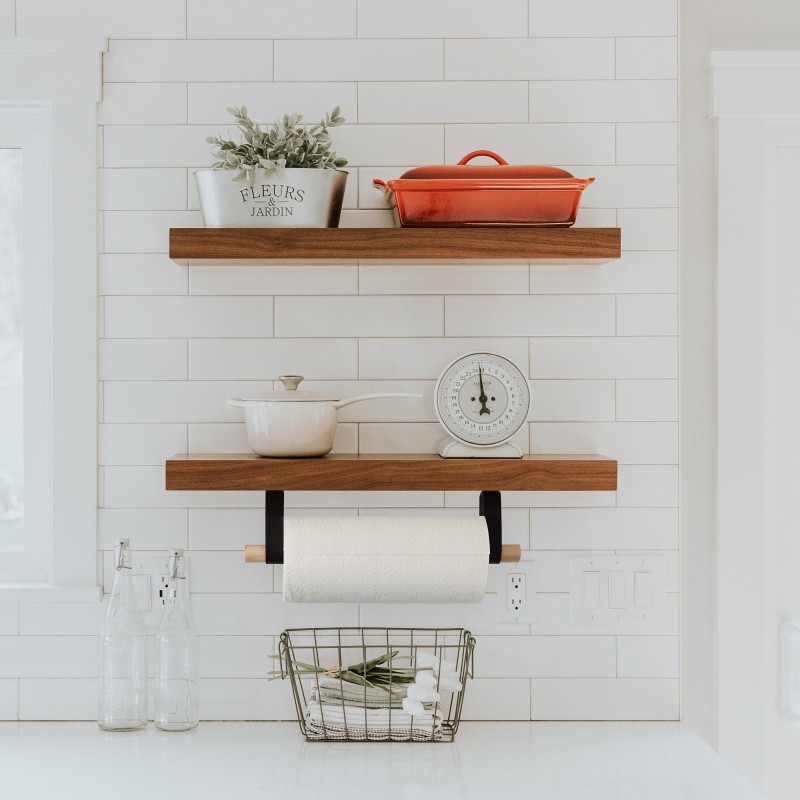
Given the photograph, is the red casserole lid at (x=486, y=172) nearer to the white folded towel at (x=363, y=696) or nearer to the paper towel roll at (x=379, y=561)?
the paper towel roll at (x=379, y=561)

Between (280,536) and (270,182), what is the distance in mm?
596

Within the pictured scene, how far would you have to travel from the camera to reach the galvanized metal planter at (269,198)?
1459 millimetres

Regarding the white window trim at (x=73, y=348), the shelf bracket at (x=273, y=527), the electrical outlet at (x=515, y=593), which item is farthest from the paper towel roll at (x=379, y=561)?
the white window trim at (x=73, y=348)

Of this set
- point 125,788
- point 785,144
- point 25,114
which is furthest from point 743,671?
point 25,114

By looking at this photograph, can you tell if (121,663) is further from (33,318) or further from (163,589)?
(33,318)

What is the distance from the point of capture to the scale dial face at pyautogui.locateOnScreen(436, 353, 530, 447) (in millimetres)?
1481

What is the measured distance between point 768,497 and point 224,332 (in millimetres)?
1050

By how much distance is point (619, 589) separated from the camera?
1624mm

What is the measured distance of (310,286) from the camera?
64.0 inches

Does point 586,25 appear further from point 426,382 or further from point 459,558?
point 459,558

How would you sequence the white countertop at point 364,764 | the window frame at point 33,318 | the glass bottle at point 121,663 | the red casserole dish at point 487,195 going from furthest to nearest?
the window frame at point 33,318 → the glass bottle at point 121,663 → the red casserole dish at point 487,195 → the white countertop at point 364,764

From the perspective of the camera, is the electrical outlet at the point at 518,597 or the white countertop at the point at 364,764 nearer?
the white countertop at the point at 364,764

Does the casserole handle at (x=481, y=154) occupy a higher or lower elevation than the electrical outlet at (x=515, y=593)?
higher

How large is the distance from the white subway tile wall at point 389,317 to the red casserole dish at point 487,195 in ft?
0.56
